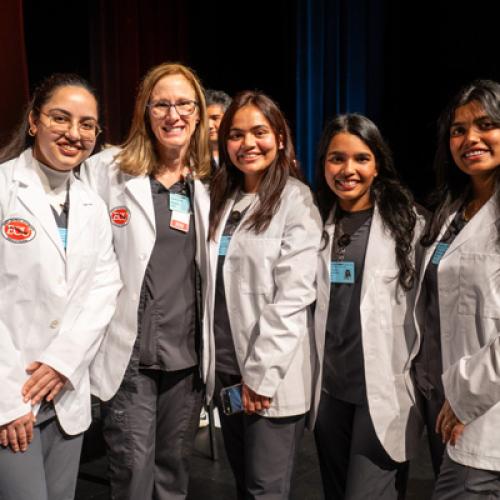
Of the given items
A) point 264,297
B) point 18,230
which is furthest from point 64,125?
point 264,297

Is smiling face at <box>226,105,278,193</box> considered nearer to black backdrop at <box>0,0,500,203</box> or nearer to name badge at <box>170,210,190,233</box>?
name badge at <box>170,210,190,233</box>

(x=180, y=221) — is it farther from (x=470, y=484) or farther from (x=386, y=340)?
(x=470, y=484)

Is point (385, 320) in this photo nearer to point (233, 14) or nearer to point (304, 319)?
point (304, 319)

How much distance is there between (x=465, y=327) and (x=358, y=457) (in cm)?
58

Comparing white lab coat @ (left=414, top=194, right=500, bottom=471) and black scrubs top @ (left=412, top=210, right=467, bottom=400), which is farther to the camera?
black scrubs top @ (left=412, top=210, right=467, bottom=400)

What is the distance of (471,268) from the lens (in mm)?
1784

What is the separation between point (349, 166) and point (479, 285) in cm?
59

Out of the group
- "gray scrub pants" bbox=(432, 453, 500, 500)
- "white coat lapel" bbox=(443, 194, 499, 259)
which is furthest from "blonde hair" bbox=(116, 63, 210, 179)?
"gray scrub pants" bbox=(432, 453, 500, 500)

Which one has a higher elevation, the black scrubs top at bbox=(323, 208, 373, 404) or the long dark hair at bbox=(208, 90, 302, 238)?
the long dark hair at bbox=(208, 90, 302, 238)

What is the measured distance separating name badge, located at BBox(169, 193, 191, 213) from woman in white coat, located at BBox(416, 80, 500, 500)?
828 mm

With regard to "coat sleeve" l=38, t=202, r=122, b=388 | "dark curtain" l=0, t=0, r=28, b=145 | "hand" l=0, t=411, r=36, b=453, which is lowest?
"hand" l=0, t=411, r=36, b=453

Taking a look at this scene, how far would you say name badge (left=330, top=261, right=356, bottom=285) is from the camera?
206cm

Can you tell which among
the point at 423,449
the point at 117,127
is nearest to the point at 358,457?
the point at 423,449

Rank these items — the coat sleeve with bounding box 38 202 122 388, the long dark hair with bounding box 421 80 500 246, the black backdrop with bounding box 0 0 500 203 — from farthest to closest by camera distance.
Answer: the black backdrop with bounding box 0 0 500 203 → the long dark hair with bounding box 421 80 500 246 → the coat sleeve with bounding box 38 202 122 388
